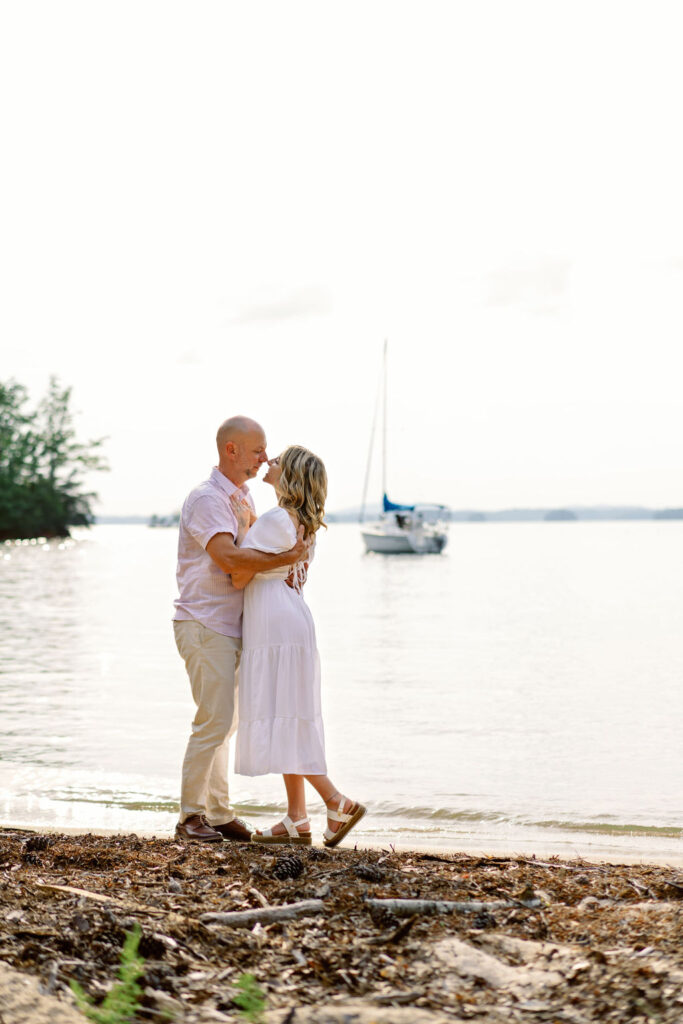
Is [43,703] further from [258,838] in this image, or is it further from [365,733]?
[258,838]

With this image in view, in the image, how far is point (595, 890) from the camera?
4426 mm

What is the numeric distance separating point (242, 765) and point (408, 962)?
2.30m

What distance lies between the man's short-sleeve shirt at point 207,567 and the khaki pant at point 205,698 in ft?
0.24

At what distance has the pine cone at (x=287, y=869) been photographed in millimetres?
4586

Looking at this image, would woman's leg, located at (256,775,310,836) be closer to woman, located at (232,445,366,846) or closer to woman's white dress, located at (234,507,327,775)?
woman, located at (232,445,366,846)

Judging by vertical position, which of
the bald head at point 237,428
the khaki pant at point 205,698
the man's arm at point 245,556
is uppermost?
the bald head at point 237,428

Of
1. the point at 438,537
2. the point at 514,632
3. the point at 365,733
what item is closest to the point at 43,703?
the point at 365,733

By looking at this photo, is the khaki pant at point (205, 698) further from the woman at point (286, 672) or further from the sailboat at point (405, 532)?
the sailboat at point (405, 532)

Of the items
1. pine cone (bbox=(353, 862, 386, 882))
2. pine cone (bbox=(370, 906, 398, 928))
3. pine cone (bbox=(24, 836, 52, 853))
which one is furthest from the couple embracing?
pine cone (bbox=(370, 906, 398, 928))

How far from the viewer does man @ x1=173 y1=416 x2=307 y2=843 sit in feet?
18.6

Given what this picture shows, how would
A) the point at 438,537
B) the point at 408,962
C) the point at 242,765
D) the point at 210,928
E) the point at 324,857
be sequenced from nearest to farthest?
the point at 408,962
the point at 210,928
the point at 324,857
the point at 242,765
the point at 438,537

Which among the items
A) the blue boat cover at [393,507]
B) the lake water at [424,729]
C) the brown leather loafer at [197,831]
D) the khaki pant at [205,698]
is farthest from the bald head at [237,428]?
the blue boat cover at [393,507]

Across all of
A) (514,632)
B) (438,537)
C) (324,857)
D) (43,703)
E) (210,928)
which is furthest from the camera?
(438,537)

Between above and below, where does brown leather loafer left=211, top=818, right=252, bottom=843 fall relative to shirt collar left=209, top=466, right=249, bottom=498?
below
